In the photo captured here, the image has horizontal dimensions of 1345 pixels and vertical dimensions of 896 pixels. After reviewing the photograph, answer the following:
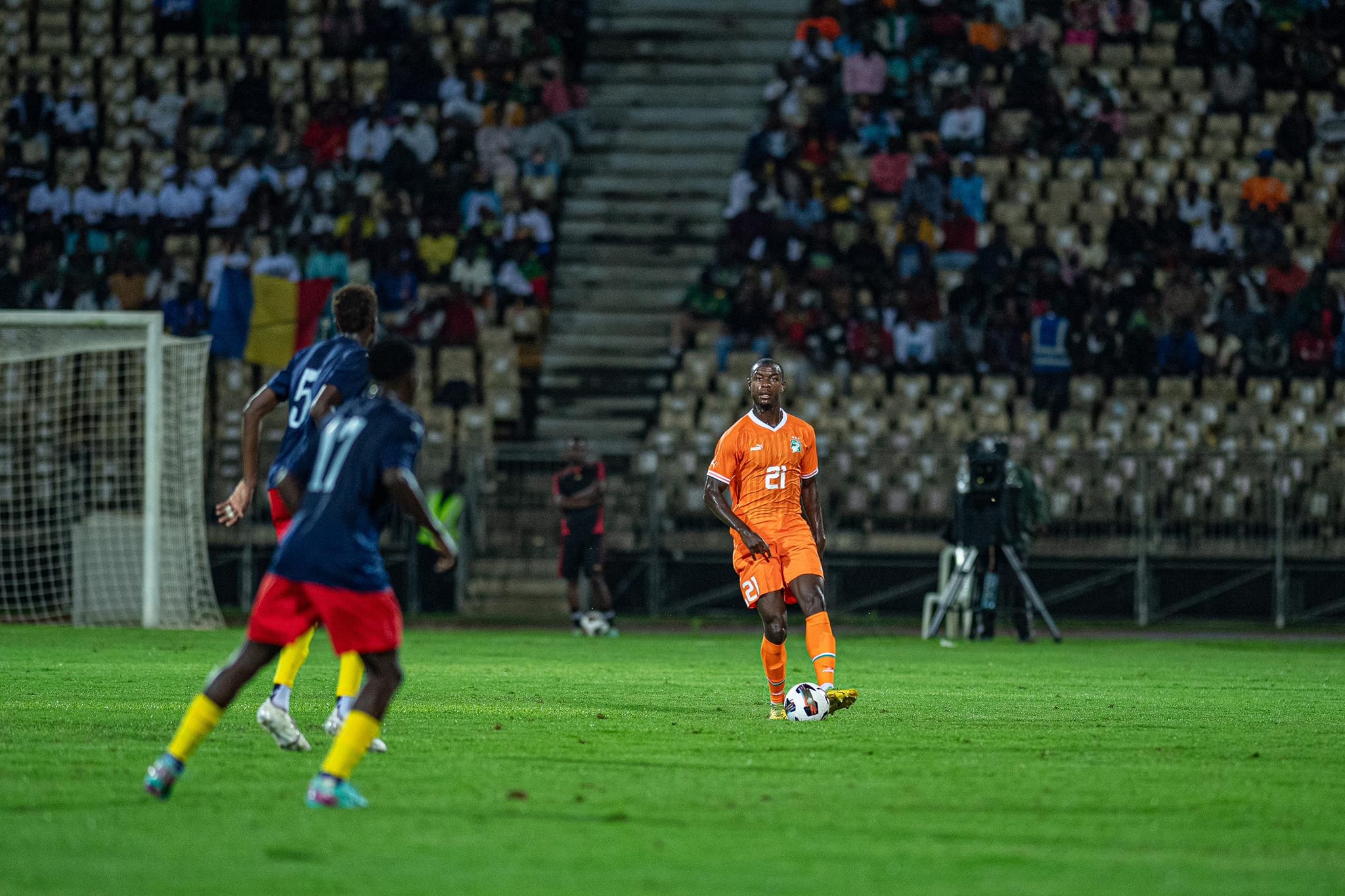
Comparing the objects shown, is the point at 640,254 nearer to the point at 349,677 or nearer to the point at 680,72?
the point at 680,72

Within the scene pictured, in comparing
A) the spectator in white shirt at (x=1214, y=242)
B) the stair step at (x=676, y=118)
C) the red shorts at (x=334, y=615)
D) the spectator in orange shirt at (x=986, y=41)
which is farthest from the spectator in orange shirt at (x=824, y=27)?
the red shorts at (x=334, y=615)

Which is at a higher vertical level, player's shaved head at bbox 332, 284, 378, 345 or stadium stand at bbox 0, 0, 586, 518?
stadium stand at bbox 0, 0, 586, 518

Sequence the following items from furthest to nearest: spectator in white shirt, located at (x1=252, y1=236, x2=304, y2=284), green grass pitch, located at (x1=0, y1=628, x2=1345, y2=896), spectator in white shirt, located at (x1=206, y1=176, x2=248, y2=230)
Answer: spectator in white shirt, located at (x1=206, y1=176, x2=248, y2=230) < spectator in white shirt, located at (x1=252, y1=236, x2=304, y2=284) < green grass pitch, located at (x1=0, y1=628, x2=1345, y2=896)

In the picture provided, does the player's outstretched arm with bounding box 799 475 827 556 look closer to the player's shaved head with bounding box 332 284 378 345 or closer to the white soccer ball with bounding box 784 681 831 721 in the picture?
the white soccer ball with bounding box 784 681 831 721

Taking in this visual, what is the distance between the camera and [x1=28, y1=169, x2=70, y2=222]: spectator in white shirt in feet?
94.2

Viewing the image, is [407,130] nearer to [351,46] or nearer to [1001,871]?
[351,46]

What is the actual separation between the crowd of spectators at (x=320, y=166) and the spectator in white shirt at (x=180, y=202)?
2cm

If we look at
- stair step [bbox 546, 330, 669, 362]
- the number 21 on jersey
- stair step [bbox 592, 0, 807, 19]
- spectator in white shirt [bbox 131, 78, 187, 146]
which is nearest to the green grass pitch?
the number 21 on jersey

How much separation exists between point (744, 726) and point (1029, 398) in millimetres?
15300

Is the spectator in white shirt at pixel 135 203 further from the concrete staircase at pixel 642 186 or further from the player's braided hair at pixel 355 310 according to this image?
the player's braided hair at pixel 355 310

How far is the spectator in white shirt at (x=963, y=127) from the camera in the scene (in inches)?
1125

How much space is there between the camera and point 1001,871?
598 cm

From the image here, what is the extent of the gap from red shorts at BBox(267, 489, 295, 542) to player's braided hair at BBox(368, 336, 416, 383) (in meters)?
2.46

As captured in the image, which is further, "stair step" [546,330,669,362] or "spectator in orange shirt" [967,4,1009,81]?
"spectator in orange shirt" [967,4,1009,81]
